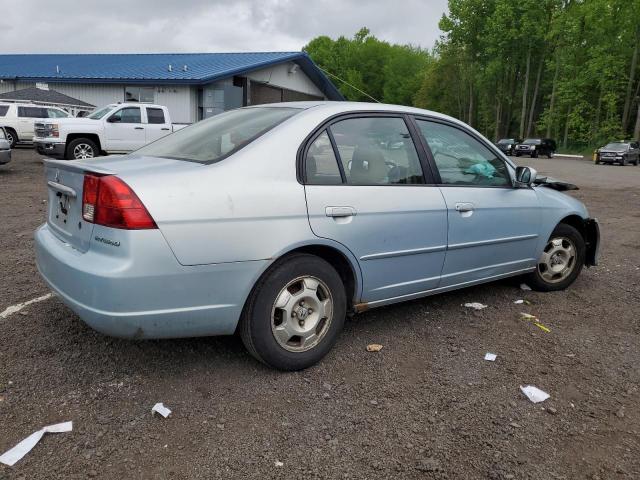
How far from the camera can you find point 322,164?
10.5 ft

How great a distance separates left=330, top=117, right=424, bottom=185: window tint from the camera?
11.1 feet

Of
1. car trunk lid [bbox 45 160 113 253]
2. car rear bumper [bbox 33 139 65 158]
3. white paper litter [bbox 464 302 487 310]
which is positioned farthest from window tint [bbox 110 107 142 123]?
white paper litter [bbox 464 302 487 310]

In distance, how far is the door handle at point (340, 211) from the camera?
3115mm

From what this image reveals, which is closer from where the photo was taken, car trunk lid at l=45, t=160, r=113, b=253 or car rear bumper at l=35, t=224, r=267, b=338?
car rear bumper at l=35, t=224, r=267, b=338

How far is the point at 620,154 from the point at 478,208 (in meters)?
35.0

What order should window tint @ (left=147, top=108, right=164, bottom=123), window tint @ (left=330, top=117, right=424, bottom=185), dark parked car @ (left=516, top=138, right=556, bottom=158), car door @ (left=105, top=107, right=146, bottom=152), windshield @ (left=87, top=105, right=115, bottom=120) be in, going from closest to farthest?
window tint @ (left=330, top=117, right=424, bottom=185) → car door @ (left=105, top=107, right=146, bottom=152) → windshield @ (left=87, top=105, right=115, bottom=120) → window tint @ (left=147, top=108, right=164, bottom=123) → dark parked car @ (left=516, top=138, right=556, bottom=158)

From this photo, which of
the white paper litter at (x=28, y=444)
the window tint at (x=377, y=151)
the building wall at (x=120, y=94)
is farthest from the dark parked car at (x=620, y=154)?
the white paper litter at (x=28, y=444)

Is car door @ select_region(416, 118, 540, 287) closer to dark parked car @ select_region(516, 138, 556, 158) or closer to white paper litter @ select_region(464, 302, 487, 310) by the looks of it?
white paper litter @ select_region(464, 302, 487, 310)

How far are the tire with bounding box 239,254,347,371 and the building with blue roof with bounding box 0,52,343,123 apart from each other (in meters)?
23.0

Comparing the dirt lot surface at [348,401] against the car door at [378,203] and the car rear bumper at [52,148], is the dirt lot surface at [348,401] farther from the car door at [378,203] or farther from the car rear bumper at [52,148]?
the car rear bumper at [52,148]

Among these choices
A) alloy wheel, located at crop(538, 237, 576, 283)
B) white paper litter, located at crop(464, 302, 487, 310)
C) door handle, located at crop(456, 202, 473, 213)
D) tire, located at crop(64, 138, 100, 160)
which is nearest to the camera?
door handle, located at crop(456, 202, 473, 213)

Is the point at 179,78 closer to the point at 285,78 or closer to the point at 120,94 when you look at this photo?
the point at 120,94

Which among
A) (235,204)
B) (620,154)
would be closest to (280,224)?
(235,204)

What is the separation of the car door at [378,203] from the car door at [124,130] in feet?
43.4
